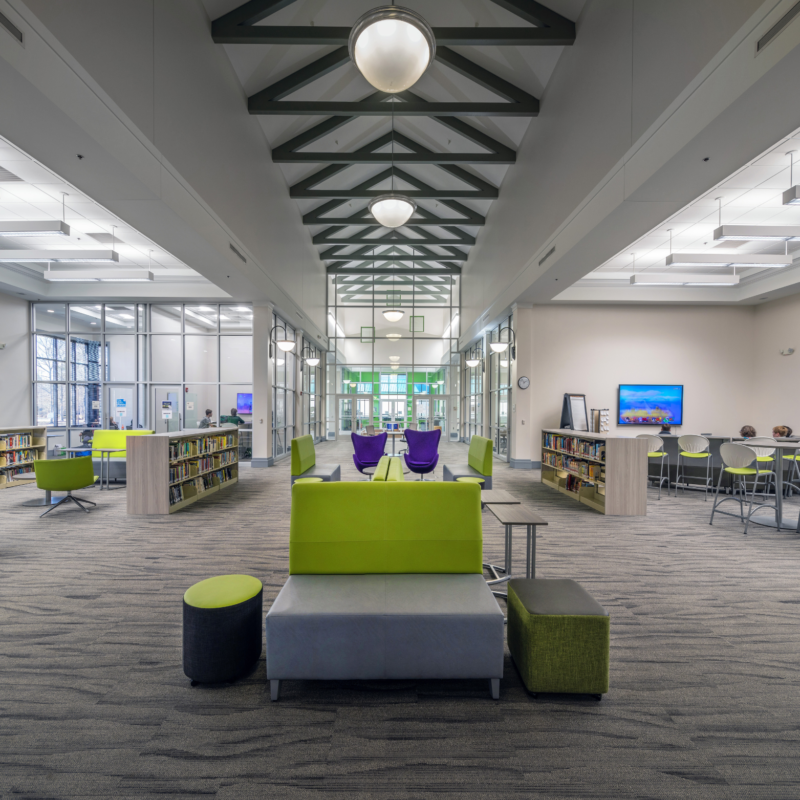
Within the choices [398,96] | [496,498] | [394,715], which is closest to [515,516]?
[496,498]

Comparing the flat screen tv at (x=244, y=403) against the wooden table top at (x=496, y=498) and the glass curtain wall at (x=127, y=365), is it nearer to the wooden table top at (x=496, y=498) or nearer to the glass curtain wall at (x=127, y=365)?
the glass curtain wall at (x=127, y=365)

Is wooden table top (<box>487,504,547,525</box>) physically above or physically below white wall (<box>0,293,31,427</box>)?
below

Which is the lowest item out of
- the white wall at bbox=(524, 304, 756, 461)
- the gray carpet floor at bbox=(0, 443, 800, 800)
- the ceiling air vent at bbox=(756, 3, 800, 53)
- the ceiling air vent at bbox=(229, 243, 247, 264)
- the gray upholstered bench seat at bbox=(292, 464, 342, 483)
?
the gray carpet floor at bbox=(0, 443, 800, 800)

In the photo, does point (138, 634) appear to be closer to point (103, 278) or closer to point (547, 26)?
point (547, 26)

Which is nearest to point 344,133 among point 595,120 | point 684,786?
point 595,120

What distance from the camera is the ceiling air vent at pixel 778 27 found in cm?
273

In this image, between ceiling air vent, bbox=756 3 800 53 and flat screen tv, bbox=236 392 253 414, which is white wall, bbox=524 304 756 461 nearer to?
flat screen tv, bbox=236 392 253 414

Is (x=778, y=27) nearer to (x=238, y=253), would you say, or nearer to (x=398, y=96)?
(x=398, y=96)

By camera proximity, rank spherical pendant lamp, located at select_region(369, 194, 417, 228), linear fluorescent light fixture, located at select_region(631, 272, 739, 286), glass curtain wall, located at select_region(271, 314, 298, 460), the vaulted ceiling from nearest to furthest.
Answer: the vaulted ceiling
spherical pendant lamp, located at select_region(369, 194, 417, 228)
linear fluorescent light fixture, located at select_region(631, 272, 739, 286)
glass curtain wall, located at select_region(271, 314, 298, 460)

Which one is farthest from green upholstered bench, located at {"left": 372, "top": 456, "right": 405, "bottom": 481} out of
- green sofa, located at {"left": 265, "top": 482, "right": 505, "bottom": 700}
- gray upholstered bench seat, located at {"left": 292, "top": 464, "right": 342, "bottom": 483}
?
gray upholstered bench seat, located at {"left": 292, "top": 464, "right": 342, "bottom": 483}

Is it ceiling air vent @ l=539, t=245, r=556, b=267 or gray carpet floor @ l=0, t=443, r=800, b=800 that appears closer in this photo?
gray carpet floor @ l=0, t=443, r=800, b=800

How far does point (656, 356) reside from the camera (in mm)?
10461

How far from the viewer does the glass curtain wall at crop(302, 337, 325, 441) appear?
14580 millimetres

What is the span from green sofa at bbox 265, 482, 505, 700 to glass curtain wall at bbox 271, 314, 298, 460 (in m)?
8.16
